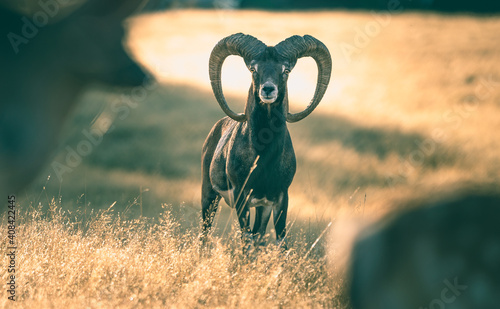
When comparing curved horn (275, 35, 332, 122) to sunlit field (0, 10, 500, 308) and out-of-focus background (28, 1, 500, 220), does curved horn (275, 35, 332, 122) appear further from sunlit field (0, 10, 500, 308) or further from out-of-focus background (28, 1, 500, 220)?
out-of-focus background (28, 1, 500, 220)

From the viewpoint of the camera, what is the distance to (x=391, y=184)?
48.8 feet

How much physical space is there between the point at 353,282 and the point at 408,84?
879 inches

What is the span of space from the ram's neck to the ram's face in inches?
5.4

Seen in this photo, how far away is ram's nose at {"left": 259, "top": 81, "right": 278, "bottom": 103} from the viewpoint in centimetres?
647

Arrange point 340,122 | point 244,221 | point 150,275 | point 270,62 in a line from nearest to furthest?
point 150,275 → point 270,62 → point 244,221 → point 340,122

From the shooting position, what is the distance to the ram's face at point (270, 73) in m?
6.60

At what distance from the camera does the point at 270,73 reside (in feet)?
22.1

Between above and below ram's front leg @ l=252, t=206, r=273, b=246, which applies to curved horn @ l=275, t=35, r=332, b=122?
above

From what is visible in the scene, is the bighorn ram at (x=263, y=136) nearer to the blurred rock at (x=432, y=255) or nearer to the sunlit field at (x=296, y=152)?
the sunlit field at (x=296, y=152)

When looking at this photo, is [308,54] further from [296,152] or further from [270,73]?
[296,152]

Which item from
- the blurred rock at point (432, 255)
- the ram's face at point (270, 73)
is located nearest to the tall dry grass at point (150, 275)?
the ram's face at point (270, 73)

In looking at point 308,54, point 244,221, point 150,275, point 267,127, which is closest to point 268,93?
point 267,127

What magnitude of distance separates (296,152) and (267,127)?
1080 centimetres

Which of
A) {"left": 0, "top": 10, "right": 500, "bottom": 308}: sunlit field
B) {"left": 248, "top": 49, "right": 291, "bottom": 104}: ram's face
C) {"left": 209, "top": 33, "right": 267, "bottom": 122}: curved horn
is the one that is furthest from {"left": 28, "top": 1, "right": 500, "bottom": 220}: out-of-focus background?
{"left": 248, "top": 49, "right": 291, "bottom": 104}: ram's face
